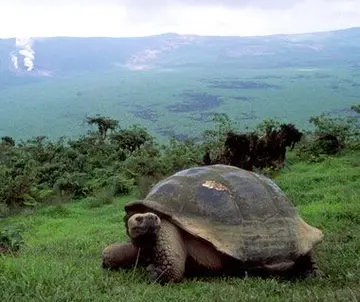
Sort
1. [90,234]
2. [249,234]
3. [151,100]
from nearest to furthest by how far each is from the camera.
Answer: [249,234] → [90,234] → [151,100]

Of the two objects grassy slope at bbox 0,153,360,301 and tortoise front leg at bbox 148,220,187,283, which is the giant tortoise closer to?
tortoise front leg at bbox 148,220,187,283

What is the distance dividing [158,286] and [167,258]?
15.6 inches

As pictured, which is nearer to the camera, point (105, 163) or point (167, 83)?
point (105, 163)

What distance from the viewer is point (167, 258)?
18.2 ft

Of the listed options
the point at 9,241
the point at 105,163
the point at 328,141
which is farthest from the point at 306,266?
the point at 105,163

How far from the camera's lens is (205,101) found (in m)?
83.1

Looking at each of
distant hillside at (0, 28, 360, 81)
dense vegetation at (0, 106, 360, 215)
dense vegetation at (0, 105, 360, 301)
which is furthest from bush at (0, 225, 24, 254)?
distant hillside at (0, 28, 360, 81)

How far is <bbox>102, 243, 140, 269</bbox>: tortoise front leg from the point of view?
5.88 m

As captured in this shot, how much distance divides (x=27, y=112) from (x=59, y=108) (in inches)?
173

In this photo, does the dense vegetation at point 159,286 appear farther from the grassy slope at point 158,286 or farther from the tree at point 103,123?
the tree at point 103,123

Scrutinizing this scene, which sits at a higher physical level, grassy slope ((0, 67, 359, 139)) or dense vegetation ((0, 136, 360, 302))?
dense vegetation ((0, 136, 360, 302))

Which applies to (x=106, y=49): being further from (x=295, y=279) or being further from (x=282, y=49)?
(x=295, y=279)

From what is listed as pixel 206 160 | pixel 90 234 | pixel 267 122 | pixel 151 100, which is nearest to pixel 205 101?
pixel 151 100

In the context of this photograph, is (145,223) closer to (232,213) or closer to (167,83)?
(232,213)
